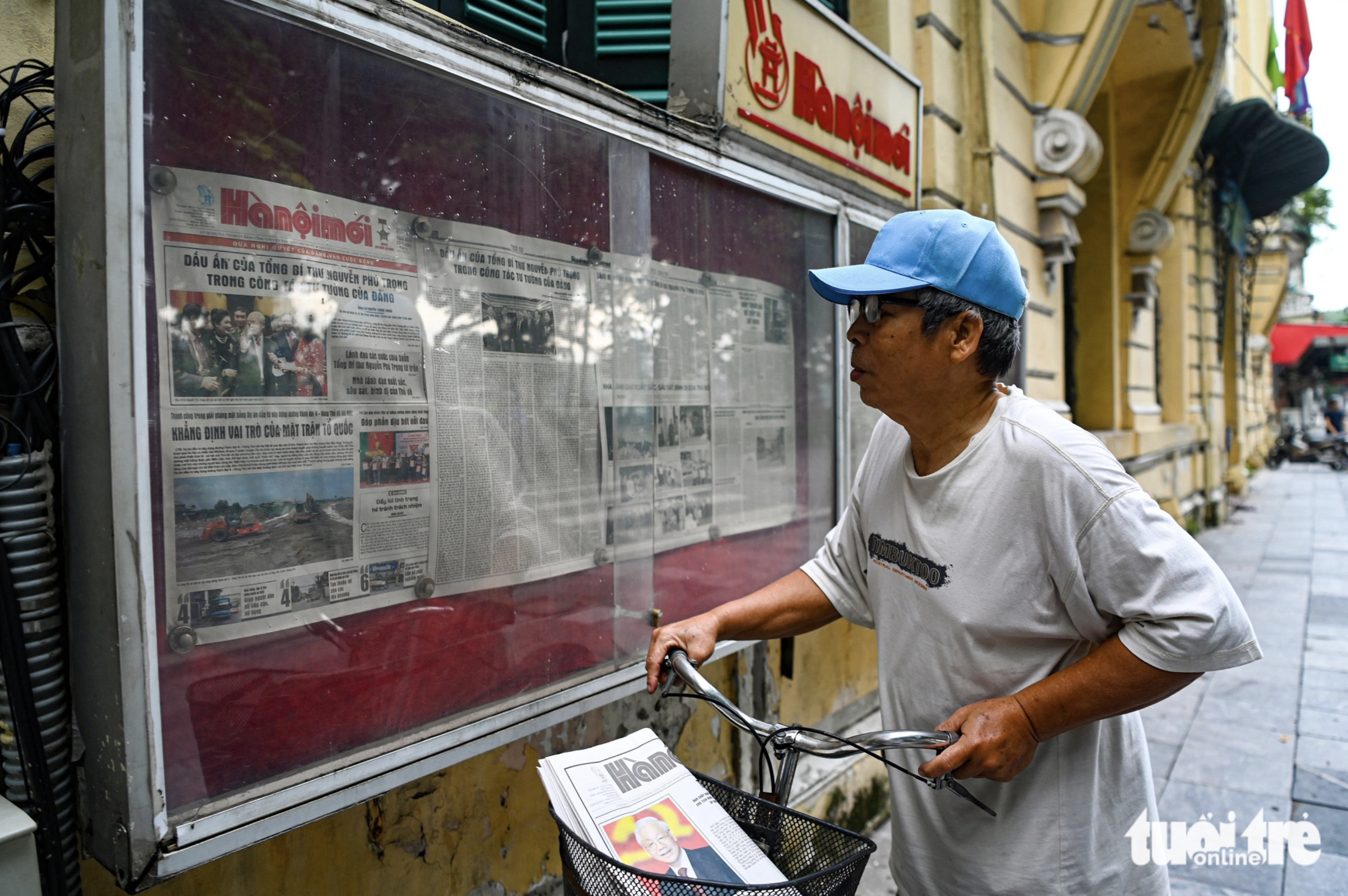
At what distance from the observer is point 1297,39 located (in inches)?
395

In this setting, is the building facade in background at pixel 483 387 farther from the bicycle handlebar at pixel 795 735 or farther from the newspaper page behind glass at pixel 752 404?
the bicycle handlebar at pixel 795 735

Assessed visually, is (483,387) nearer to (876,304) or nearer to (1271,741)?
(876,304)

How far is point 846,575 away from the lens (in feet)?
6.19

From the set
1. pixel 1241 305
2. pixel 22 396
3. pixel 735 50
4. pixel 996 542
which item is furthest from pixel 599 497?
pixel 1241 305

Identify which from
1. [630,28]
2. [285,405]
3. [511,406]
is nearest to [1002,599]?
[511,406]

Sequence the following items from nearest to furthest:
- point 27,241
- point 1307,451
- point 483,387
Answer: point 27,241
point 483,387
point 1307,451

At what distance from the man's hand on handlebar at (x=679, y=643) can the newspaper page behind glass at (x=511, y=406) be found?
1.97 feet

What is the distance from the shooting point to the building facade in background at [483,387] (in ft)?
4.74

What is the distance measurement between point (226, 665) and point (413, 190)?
110cm

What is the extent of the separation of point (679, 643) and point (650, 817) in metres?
0.39

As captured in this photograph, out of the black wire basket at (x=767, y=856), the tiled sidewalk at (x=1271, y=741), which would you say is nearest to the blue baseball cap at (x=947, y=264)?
the black wire basket at (x=767, y=856)

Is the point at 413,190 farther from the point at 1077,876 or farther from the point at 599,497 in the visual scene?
the point at 1077,876

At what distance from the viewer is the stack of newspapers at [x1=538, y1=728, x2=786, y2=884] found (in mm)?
1241

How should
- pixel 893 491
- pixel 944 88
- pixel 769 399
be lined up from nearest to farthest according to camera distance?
pixel 893 491, pixel 769 399, pixel 944 88
